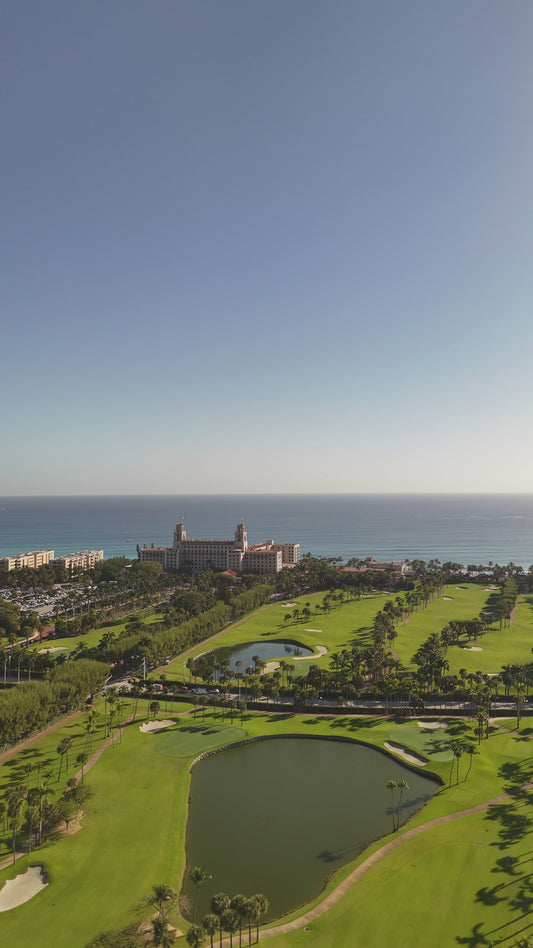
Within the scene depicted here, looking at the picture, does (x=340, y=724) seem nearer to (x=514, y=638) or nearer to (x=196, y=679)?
(x=196, y=679)

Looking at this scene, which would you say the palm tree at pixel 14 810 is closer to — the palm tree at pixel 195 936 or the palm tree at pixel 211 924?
the palm tree at pixel 195 936

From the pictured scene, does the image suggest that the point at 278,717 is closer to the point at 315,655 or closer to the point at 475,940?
the point at 315,655

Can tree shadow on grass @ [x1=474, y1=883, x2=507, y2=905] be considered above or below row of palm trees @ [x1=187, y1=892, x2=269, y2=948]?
below

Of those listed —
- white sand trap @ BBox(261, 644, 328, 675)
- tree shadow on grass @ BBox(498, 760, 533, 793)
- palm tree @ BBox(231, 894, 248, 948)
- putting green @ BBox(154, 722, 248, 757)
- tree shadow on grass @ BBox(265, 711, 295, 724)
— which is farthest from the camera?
white sand trap @ BBox(261, 644, 328, 675)

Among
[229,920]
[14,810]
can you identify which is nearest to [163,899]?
[229,920]

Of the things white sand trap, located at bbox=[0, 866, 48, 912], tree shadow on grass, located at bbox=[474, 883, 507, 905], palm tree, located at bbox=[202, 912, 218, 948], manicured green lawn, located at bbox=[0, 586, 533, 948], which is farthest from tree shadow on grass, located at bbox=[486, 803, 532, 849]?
white sand trap, located at bbox=[0, 866, 48, 912]

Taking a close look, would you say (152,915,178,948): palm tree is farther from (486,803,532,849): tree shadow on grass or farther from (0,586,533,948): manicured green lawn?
(486,803,532,849): tree shadow on grass
